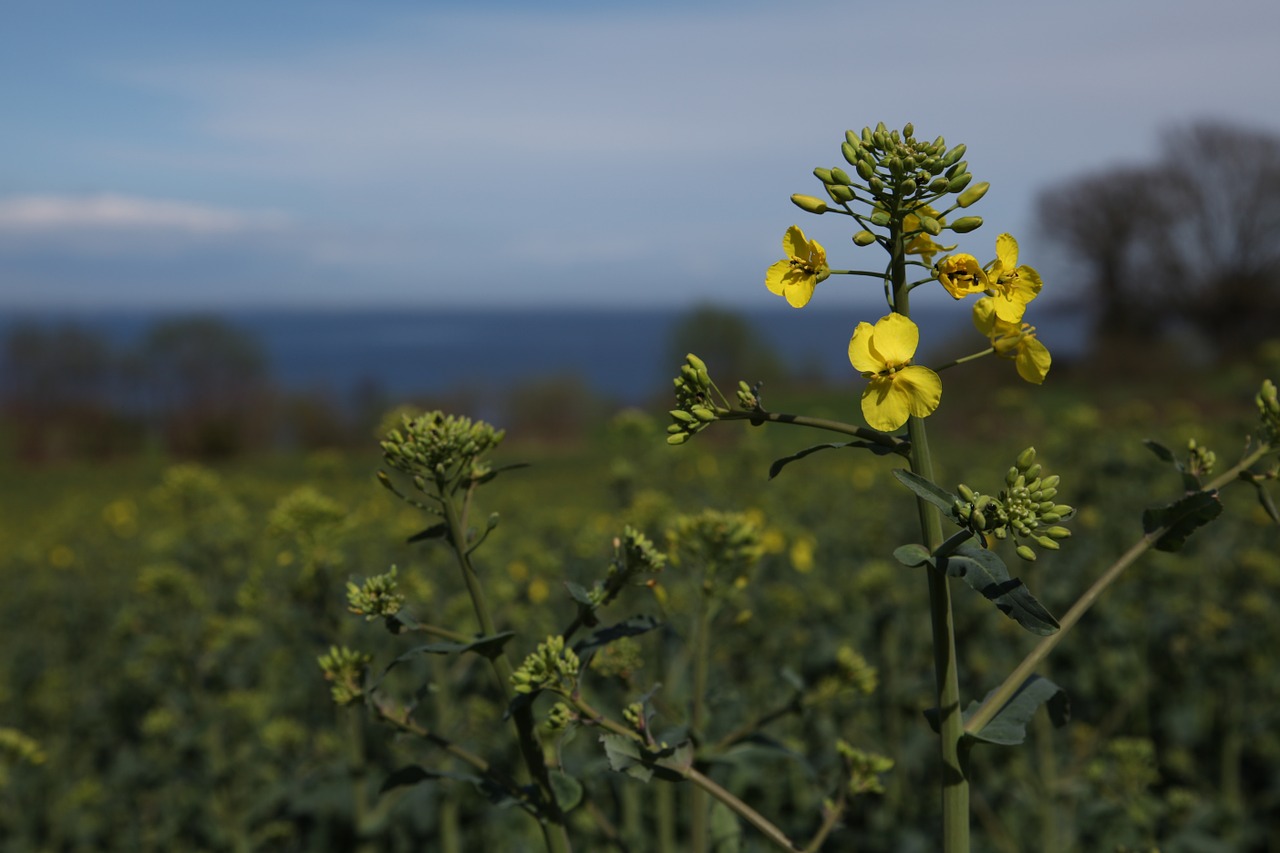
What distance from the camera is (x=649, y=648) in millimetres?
3500

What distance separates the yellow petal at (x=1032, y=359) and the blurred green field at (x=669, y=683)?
3.71ft

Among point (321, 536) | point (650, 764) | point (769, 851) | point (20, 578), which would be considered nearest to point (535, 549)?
point (321, 536)

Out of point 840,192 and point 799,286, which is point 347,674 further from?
point 840,192

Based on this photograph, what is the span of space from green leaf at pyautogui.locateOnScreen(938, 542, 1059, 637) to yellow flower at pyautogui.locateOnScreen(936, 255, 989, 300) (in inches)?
13.9

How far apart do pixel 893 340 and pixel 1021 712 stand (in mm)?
535

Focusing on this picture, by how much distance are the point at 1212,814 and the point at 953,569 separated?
3.75 m

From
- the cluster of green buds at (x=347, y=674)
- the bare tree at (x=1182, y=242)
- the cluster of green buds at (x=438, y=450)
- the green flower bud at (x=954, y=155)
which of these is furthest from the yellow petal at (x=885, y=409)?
Answer: the bare tree at (x=1182, y=242)

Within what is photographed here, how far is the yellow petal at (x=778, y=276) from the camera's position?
1369mm

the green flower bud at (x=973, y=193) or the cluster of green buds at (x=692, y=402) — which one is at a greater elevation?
the green flower bud at (x=973, y=193)

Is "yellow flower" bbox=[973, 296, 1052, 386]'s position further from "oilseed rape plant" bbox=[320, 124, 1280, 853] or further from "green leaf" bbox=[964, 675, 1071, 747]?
"green leaf" bbox=[964, 675, 1071, 747]

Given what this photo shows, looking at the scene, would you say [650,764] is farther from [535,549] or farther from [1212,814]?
[535,549]

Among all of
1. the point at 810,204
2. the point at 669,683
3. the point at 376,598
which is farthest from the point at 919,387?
the point at 669,683

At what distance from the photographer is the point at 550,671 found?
1.51m

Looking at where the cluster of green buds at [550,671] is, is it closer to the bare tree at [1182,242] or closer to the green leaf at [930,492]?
the green leaf at [930,492]
